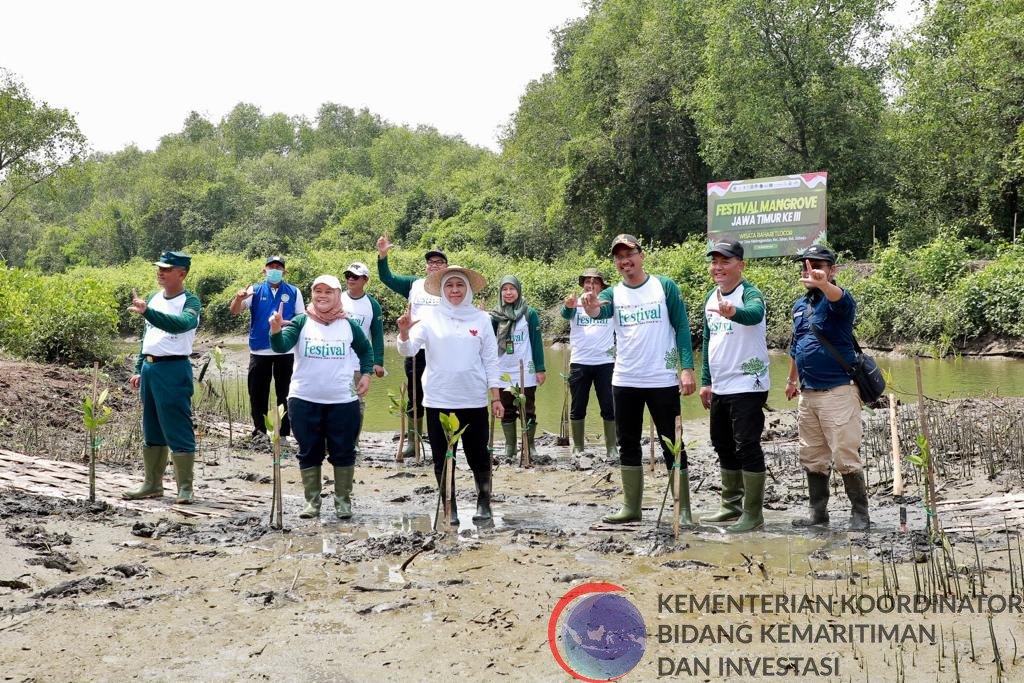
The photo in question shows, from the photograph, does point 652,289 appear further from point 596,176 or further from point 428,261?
point 596,176

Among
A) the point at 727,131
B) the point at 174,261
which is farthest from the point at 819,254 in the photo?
the point at 727,131

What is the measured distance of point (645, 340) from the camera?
6699 millimetres

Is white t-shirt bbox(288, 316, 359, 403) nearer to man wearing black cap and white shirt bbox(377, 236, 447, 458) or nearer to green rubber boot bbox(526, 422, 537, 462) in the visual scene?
man wearing black cap and white shirt bbox(377, 236, 447, 458)

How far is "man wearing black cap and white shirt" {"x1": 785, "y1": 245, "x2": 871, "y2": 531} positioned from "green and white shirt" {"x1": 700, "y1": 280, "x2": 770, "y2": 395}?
256mm

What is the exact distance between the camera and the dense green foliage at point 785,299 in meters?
18.8

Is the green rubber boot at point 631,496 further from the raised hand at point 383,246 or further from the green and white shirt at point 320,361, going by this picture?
the raised hand at point 383,246

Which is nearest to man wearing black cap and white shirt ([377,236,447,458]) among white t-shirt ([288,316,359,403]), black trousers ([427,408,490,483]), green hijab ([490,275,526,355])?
green hijab ([490,275,526,355])

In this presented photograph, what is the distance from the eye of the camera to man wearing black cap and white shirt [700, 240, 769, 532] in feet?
21.4

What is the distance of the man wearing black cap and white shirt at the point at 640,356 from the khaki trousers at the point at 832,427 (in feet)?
2.76

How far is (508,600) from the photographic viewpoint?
16.7 ft

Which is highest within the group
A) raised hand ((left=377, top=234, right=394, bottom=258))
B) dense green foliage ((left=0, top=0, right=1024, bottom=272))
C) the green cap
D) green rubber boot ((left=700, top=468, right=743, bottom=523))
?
dense green foliage ((left=0, top=0, right=1024, bottom=272))

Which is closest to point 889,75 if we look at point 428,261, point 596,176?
point 596,176

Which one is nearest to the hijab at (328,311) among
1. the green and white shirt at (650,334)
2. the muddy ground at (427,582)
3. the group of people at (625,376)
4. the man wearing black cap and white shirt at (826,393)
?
the group of people at (625,376)
